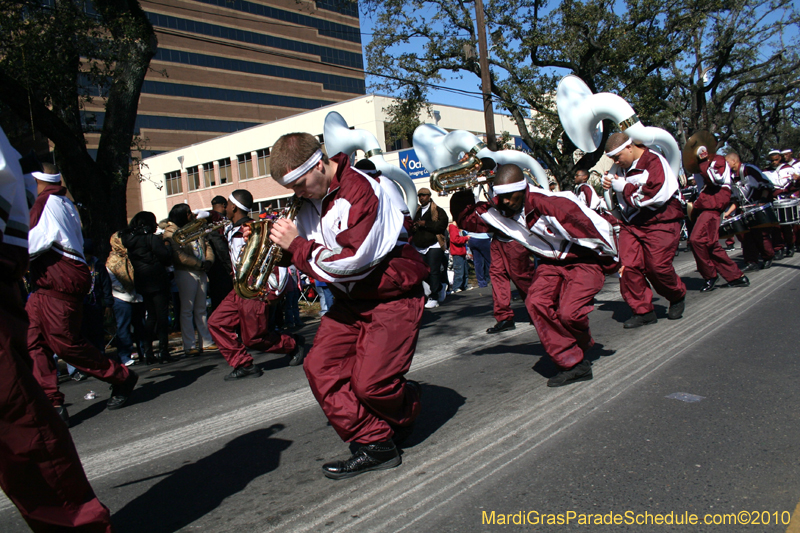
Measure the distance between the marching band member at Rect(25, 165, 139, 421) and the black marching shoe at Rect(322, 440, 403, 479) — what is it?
109 inches

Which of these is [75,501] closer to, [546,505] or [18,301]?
[18,301]

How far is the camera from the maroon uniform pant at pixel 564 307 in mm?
4672

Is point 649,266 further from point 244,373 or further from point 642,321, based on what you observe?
point 244,373

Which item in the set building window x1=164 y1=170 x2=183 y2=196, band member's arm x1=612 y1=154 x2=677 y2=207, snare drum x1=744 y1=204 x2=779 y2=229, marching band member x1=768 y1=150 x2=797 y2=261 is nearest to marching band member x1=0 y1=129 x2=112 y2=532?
band member's arm x1=612 y1=154 x2=677 y2=207

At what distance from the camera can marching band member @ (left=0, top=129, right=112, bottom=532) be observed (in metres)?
2.31

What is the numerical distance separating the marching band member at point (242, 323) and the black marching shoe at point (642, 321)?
3.61m

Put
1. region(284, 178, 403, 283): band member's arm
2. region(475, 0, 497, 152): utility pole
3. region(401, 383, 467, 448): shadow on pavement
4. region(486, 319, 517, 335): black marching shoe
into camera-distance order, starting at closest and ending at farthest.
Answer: region(284, 178, 403, 283): band member's arm → region(401, 383, 467, 448): shadow on pavement → region(486, 319, 517, 335): black marching shoe → region(475, 0, 497, 152): utility pole

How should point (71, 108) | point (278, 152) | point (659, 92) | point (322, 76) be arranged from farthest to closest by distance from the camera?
1. point (322, 76)
2. point (659, 92)
3. point (71, 108)
4. point (278, 152)

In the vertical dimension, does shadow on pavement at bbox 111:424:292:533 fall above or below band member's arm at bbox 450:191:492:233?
below

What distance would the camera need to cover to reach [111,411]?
5.45 metres

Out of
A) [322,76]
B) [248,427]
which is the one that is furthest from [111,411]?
[322,76]

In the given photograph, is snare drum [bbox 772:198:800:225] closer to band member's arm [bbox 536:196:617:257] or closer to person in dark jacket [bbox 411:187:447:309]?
person in dark jacket [bbox 411:187:447:309]

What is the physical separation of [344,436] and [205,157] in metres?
46.4

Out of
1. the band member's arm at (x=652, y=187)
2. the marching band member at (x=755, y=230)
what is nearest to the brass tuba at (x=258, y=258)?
the band member's arm at (x=652, y=187)
